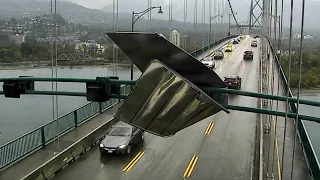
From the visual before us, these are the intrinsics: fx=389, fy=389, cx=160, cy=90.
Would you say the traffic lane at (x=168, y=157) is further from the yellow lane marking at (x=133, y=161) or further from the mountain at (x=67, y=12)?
the mountain at (x=67, y=12)

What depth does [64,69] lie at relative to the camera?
29484mm

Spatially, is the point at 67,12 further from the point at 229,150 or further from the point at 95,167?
the point at 229,150

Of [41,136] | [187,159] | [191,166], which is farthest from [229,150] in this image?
[41,136]

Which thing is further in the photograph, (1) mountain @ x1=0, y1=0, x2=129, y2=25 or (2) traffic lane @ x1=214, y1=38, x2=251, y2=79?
(2) traffic lane @ x1=214, y1=38, x2=251, y2=79

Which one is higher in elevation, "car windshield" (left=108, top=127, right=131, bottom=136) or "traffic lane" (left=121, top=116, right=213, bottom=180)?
"car windshield" (left=108, top=127, right=131, bottom=136)

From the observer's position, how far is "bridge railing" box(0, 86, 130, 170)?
16.7 metres

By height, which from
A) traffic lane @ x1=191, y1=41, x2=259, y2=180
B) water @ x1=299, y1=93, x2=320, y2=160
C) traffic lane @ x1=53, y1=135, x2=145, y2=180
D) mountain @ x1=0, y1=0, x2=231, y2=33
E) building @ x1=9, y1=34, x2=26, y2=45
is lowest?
water @ x1=299, y1=93, x2=320, y2=160

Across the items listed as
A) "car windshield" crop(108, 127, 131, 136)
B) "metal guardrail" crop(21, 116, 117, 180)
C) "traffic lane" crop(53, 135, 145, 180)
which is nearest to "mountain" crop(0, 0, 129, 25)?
"metal guardrail" crop(21, 116, 117, 180)

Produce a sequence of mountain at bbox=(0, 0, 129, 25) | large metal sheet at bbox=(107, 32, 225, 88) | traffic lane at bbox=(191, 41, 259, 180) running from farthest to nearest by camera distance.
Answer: mountain at bbox=(0, 0, 129, 25) < traffic lane at bbox=(191, 41, 259, 180) < large metal sheet at bbox=(107, 32, 225, 88)

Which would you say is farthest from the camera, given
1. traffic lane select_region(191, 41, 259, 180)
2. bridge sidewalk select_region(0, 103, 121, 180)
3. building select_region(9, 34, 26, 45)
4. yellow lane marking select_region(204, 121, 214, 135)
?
building select_region(9, 34, 26, 45)

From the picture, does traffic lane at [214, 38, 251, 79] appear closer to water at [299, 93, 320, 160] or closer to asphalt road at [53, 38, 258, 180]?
water at [299, 93, 320, 160]

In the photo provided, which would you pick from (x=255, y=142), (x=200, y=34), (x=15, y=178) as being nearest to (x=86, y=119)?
(x=15, y=178)

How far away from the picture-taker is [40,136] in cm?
1925

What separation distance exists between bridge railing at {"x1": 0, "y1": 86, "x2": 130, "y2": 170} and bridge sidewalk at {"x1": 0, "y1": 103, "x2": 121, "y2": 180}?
0.26 metres
